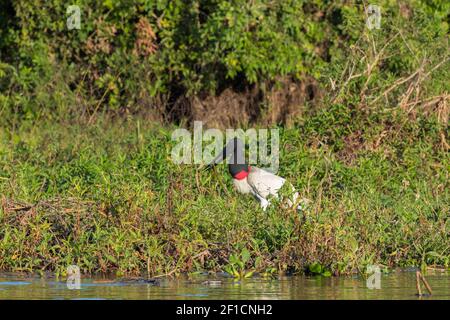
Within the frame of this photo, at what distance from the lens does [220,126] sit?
12.9 metres

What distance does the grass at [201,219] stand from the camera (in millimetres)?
7504

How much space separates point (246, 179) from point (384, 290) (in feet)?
9.64

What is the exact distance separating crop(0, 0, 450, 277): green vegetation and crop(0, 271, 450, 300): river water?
171mm

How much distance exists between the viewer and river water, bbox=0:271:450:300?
6.66 m

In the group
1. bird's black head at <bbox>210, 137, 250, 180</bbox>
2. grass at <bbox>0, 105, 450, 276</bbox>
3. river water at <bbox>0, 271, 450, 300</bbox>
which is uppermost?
bird's black head at <bbox>210, 137, 250, 180</bbox>

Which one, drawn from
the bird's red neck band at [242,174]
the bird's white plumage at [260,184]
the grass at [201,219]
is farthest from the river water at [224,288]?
the bird's red neck band at [242,174]

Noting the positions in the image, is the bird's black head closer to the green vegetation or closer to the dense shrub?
the green vegetation

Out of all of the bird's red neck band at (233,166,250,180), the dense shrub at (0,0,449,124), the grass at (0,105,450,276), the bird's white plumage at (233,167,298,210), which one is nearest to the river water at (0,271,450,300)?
the grass at (0,105,450,276)

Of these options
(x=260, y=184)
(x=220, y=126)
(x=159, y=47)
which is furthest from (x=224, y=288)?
(x=159, y=47)

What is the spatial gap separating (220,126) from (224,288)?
19.7ft

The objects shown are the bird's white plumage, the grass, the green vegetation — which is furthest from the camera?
the bird's white plumage

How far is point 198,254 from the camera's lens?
24.8ft

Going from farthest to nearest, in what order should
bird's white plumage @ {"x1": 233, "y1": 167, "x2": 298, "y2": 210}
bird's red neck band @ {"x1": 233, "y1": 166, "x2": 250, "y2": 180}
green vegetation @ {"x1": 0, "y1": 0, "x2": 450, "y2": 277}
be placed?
bird's red neck band @ {"x1": 233, "y1": 166, "x2": 250, "y2": 180}
bird's white plumage @ {"x1": 233, "y1": 167, "x2": 298, "y2": 210}
green vegetation @ {"x1": 0, "y1": 0, "x2": 450, "y2": 277}

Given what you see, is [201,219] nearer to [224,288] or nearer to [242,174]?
[224,288]
